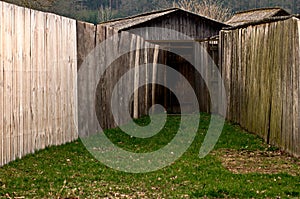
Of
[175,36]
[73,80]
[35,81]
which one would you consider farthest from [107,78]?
[175,36]

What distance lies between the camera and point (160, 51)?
1502cm

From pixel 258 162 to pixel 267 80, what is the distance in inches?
84.1

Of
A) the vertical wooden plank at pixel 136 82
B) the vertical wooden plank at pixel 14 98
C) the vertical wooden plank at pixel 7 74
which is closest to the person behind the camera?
the vertical wooden plank at pixel 7 74

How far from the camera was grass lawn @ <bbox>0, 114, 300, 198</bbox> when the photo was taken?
19.6 ft

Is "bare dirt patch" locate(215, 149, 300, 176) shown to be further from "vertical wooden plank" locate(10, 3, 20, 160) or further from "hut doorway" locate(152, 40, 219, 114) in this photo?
"hut doorway" locate(152, 40, 219, 114)

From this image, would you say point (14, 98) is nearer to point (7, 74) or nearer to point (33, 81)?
point (7, 74)

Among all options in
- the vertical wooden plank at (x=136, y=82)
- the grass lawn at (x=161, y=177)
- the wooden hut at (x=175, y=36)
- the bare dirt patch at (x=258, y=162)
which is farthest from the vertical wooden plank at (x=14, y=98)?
the vertical wooden plank at (x=136, y=82)

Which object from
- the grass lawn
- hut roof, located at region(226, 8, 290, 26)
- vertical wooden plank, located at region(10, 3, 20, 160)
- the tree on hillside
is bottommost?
the grass lawn

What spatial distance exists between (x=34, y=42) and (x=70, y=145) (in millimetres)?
1723

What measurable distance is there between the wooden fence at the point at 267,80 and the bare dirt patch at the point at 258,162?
22cm

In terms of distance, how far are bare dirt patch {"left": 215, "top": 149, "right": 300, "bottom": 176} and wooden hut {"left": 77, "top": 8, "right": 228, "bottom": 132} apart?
2.73 m

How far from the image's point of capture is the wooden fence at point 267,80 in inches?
326

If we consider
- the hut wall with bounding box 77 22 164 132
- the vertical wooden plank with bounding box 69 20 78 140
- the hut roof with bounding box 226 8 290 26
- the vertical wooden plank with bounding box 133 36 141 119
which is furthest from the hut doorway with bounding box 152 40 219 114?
the hut roof with bounding box 226 8 290 26

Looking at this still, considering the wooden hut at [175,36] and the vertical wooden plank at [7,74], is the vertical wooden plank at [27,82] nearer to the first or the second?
the vertical wooden plank at [7,74]
